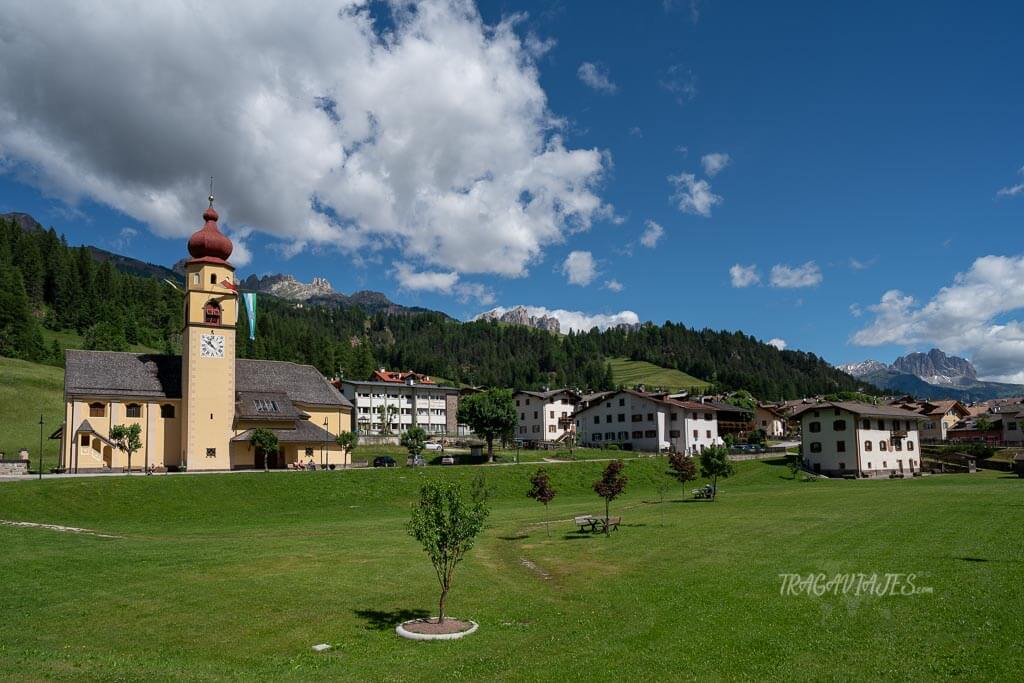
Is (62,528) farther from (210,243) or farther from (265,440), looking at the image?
(210,243)

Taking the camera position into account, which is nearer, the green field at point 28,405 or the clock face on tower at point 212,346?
the clock face on tower at point 212,346

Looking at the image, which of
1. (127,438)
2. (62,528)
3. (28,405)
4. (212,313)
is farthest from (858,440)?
(28,405)

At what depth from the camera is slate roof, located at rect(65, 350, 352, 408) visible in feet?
211

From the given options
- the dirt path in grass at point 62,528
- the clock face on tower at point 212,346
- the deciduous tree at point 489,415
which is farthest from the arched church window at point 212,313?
the dirt path in grass at point 62,528

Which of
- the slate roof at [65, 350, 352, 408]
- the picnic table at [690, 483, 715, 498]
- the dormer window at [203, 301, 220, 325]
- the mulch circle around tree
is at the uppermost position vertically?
the dormer window at [203, 301, 220, 325]

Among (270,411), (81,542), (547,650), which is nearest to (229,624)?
(547,650)

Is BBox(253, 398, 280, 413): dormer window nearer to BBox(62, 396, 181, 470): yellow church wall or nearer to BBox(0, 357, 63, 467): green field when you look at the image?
BBox(62, 396, 181, 470): yellow church wall

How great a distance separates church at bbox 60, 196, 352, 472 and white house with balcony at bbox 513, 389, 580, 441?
57.7 metres

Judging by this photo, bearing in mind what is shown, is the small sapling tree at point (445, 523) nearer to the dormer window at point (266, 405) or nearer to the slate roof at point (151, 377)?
the dormer window at point (266, 405)

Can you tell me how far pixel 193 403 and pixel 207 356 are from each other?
482 cm

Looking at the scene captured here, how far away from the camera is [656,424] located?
95.9 meters

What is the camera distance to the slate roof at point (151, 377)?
64312 millimetres

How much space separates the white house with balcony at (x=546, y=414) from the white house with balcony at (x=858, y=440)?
47899 millimetres

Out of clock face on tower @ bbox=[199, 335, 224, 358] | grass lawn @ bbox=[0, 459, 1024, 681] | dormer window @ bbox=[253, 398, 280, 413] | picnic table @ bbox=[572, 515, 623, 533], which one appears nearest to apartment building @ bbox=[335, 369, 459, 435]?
dormer window @ bbox=[253, 398, 280, 413]
